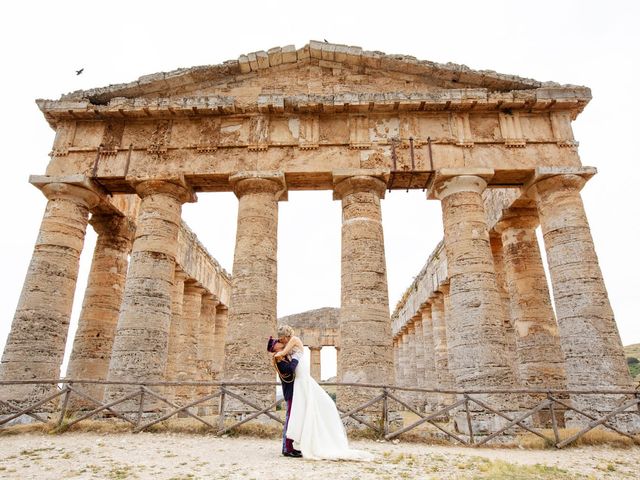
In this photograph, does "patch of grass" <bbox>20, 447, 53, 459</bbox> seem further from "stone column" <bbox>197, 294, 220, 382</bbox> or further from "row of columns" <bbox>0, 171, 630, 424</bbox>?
"stone column" <bbox>197, 294, 220, 382</bbox>

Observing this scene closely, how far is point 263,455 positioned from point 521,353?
1043 cm

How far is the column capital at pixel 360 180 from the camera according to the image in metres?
13.0

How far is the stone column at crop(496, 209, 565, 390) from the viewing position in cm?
1370

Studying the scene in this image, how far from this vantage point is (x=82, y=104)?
45.8ft

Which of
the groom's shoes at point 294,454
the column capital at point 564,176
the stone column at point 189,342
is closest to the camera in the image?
the groom's shoes at point 294,454

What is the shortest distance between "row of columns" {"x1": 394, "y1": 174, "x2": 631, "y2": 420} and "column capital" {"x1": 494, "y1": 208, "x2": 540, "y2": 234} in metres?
0.03

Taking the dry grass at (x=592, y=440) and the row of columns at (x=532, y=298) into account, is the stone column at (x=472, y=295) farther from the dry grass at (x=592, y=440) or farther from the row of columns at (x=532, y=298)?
the dry grass at (x=592, y=440)

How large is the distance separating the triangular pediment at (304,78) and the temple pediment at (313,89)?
31 mm

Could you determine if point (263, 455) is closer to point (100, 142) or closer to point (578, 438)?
point (578, 438)

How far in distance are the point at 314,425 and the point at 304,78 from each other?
38.0 feet

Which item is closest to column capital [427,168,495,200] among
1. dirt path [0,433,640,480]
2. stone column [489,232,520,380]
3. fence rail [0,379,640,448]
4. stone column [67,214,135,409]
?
stone column [489,232,520,380]

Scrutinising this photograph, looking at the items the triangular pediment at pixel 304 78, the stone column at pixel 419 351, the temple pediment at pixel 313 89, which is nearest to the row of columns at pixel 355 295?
the temple pediment at pixel 313 89

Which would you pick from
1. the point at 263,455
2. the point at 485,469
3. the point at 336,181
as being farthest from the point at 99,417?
the point at 485,469

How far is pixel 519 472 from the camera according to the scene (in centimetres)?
596
